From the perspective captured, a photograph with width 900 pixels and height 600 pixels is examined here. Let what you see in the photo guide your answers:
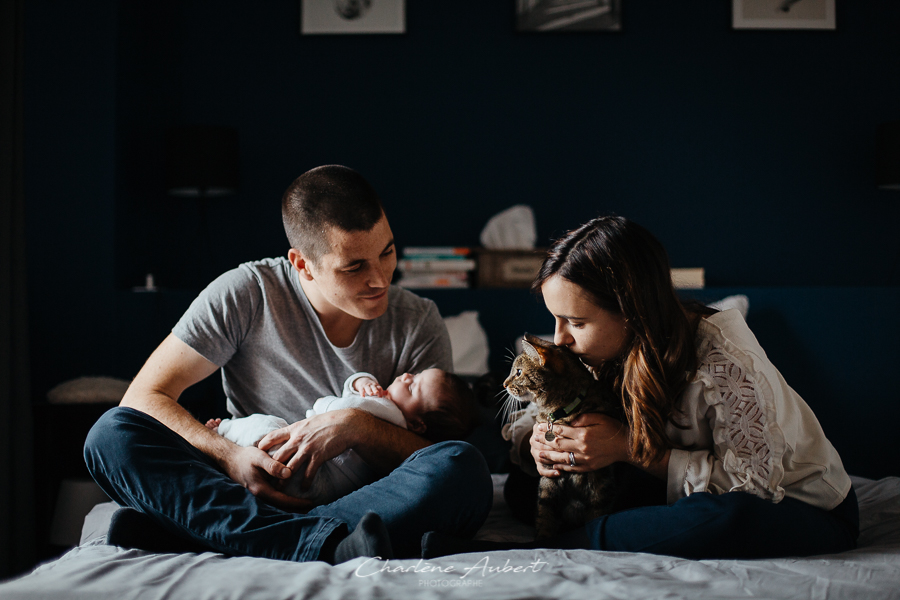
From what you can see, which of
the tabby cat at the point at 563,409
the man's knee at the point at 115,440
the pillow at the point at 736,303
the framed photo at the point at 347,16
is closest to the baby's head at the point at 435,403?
the tabby cat at the point at 563,409

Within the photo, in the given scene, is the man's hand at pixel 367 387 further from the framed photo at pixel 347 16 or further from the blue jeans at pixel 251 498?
the framed photo at pixel 347 16

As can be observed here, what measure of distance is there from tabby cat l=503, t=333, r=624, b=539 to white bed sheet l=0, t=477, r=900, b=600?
0.19m

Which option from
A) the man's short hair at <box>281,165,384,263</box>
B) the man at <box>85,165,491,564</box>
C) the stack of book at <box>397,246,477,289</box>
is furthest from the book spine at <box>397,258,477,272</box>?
the man's short hair at <box>281,165,384,263</box>

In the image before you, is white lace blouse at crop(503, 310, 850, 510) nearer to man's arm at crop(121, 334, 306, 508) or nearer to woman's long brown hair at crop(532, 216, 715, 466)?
woman's long brown hair at crop(532, 216, 715, 466)

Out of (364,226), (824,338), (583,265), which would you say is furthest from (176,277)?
(824,338)

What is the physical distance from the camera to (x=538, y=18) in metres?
3.59

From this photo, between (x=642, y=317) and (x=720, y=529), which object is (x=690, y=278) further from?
(x=720, y=529)

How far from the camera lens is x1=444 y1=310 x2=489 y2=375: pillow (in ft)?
9.74

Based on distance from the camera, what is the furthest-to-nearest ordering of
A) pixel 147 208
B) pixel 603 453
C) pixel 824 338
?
pixel 147 208
pixel 824 338
pixel 603 453

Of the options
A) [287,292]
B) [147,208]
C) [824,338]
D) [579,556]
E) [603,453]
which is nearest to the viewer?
[579,556]

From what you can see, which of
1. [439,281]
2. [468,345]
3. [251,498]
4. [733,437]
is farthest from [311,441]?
[439,281]

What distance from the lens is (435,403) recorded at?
5.41ft

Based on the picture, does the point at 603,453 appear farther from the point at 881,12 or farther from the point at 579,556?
the point at 881,12

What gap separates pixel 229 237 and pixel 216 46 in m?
1.07
